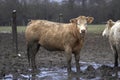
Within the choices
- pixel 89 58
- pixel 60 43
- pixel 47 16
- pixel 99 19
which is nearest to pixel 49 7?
pixel 47 16

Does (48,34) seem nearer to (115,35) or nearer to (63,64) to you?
(63,64)

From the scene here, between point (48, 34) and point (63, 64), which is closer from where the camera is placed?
point (48, 34)

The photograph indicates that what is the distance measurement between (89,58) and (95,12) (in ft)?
127

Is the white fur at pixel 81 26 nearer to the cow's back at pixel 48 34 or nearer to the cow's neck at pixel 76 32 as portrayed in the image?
the cow's neck at pixel 76 32

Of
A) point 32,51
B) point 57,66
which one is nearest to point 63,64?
point 57,66

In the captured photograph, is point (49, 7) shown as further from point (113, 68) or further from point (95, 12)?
point (113, 68)

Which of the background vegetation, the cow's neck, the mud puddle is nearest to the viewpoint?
the mud puddle

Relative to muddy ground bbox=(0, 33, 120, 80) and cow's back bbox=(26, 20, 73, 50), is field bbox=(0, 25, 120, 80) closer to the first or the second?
muddy ground bbox=(0, 33, 120, 80)

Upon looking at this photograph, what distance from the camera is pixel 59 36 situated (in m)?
12.2

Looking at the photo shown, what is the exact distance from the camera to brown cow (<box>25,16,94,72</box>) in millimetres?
11828

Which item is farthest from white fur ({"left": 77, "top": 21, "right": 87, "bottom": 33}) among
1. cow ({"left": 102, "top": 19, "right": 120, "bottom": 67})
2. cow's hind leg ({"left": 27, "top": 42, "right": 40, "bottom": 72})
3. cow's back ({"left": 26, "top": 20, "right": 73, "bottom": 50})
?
cow's hind leg ({"left": 27, "top": 42, "right": 40, "bottom": 72})

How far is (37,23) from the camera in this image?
41.9 feet

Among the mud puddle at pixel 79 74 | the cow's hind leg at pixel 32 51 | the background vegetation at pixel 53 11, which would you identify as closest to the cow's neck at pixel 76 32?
the mud puddle at pixel 79 74

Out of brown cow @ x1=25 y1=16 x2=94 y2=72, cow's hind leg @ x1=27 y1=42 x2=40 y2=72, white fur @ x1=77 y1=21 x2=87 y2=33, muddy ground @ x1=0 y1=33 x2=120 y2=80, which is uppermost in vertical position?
white fur @ x1=77 y1=21 x2=87 y2=33
